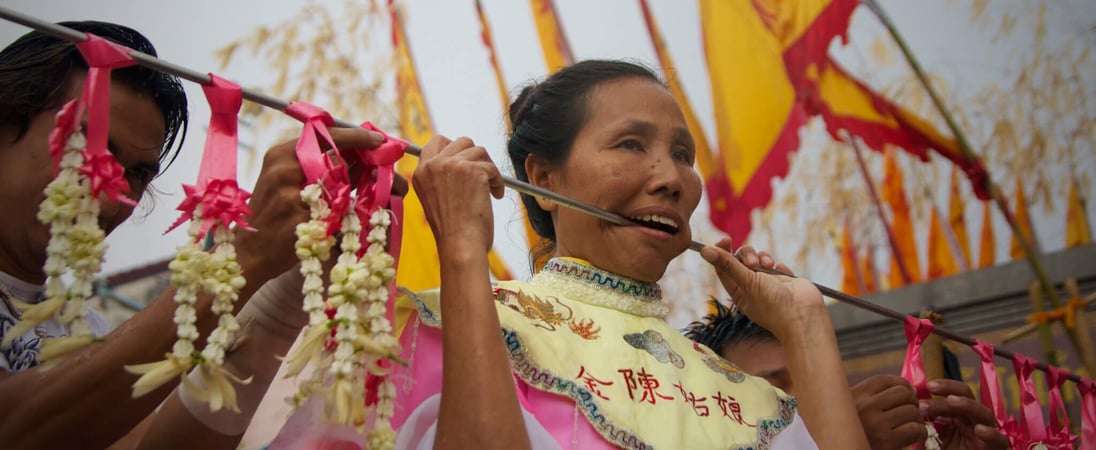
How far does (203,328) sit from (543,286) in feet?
2.29

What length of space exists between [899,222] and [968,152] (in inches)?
17.3

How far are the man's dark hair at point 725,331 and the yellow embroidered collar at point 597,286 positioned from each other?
21.2 inches

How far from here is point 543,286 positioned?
1.70 metres

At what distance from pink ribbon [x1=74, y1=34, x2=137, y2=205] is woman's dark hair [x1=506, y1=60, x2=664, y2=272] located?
2.77 feet

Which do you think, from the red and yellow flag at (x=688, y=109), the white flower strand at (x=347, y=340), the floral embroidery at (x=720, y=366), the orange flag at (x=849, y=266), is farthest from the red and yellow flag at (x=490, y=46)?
the white flower strand at (x=347, y=340)

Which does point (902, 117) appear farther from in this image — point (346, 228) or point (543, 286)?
point (346, 228)

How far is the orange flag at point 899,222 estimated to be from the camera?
441 centimetres

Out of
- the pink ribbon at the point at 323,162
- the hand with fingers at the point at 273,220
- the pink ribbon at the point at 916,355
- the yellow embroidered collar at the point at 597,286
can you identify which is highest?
the pink ribbon at the point at 916,355

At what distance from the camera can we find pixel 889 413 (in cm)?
189

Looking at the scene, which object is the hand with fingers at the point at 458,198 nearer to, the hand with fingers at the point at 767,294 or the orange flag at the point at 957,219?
the hand with fingers at the point at 767,294

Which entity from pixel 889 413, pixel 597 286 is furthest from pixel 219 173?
pixel 889 413

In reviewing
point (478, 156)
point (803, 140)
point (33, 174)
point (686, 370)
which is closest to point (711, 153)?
point (803, 140)

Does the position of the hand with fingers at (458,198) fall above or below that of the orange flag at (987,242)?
below

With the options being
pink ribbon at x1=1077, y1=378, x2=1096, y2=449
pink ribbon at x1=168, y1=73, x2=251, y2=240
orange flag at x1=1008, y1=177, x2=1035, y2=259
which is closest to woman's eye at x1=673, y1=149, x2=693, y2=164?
pink ribbon at x1=168, y1=73, x2=251, y2=240
